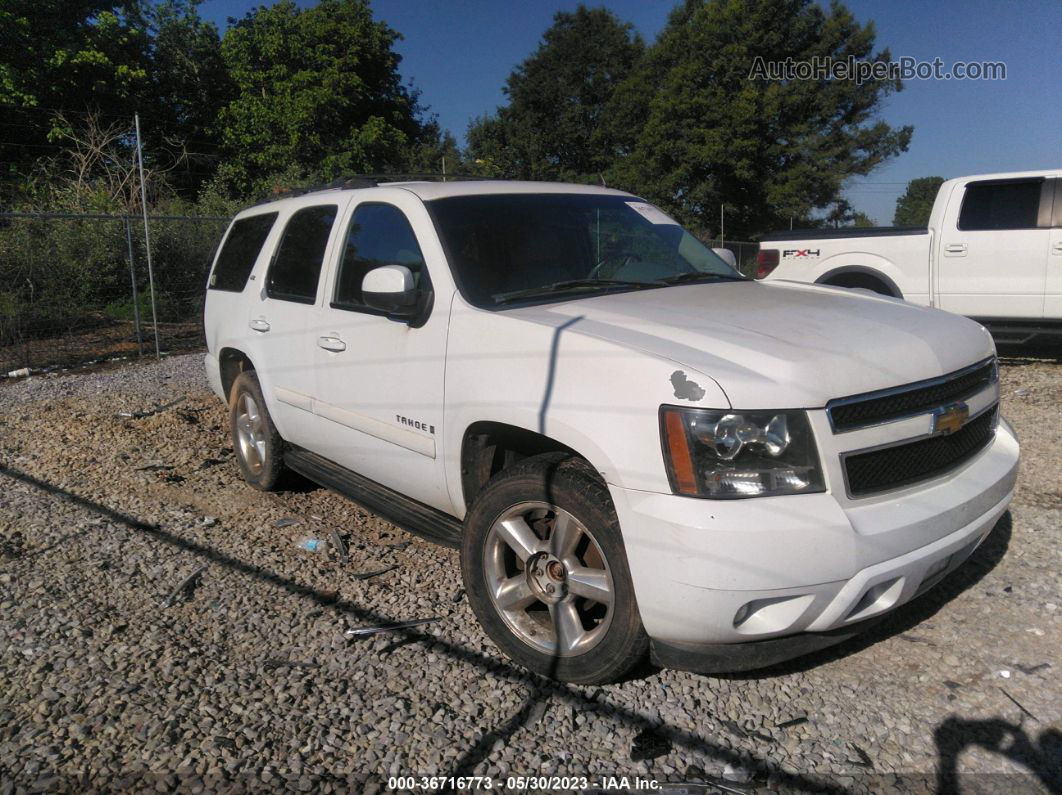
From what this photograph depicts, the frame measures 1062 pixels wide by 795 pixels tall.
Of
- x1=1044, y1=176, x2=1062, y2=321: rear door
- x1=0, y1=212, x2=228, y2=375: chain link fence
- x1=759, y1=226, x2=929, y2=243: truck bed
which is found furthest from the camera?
x1=0, y1=212, x2=228, y2=375: chain link fence

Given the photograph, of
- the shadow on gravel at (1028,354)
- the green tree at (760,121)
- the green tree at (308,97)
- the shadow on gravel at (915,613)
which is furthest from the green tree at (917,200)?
the shadow on gravel at (915,613)

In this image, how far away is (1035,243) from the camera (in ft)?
27.5

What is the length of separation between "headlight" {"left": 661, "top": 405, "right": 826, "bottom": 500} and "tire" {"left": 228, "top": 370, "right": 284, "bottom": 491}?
315 cm

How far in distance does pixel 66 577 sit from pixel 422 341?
220cm

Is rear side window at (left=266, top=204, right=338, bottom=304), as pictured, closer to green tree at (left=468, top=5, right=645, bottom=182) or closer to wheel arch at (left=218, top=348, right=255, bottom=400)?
wheel arch at (left=218, top=348, right=255, bottom=400)

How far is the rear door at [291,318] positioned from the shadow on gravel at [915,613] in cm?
269

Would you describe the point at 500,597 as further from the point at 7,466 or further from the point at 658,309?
the point at 7,466

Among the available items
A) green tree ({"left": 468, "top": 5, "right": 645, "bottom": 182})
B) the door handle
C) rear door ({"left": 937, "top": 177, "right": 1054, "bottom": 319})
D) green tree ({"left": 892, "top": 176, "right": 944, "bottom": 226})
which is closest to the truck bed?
rear door ({"left": 937, "top": 177, "right": 1054, "bottom": 319})

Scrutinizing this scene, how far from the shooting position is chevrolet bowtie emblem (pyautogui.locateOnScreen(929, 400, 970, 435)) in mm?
2771

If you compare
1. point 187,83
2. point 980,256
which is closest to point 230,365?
point 980,256

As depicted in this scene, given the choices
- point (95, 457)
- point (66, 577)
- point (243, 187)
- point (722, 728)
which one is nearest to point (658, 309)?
point (722, 728)

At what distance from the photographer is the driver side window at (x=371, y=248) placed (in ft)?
12.5

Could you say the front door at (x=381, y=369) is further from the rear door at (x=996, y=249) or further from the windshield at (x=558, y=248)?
the rear door at (x=996, y=249)

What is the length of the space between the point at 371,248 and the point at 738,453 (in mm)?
2339
